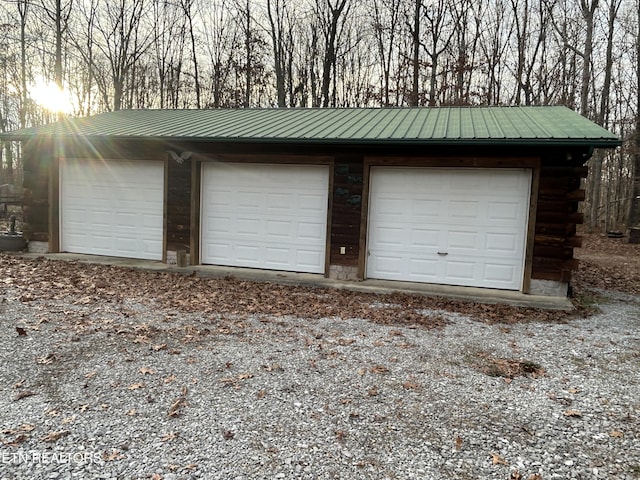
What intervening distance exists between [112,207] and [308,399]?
7556mm

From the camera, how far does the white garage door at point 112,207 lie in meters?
9.04

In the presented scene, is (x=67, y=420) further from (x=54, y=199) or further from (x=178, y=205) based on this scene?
(x=54, y=199)

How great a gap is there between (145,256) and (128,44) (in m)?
15.8

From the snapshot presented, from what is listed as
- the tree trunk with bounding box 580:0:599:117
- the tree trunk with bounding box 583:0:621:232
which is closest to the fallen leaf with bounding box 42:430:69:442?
the tree trunk with bounding box 580:0:599:117

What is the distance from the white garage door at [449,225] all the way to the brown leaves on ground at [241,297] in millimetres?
917

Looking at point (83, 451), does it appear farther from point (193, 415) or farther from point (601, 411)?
point (601, 411)

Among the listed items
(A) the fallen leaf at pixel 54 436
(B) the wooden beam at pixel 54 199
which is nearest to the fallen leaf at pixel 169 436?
(A) the fallen leaf at pixel 54 436

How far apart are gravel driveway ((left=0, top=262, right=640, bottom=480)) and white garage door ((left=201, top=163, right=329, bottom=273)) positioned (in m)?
3.01

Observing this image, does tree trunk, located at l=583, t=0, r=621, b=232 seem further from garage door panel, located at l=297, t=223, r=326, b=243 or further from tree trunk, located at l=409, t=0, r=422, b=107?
garage door panel, located at l=297, t=223, r=326, b=243

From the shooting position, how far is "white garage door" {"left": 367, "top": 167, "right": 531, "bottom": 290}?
23.8 ft

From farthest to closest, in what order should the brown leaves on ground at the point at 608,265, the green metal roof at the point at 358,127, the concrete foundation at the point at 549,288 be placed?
the brown leaves on ground at the point at 608,265
the concrete foundation at the point at 549,288
the green metal roof at the point at 358,127

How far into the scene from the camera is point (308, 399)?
3352 mm

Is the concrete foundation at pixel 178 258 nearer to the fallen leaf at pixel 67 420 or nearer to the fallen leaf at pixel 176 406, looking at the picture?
the fallen leaf at pixel 176 406

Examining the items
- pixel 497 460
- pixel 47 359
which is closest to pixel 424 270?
pixel 497 460
